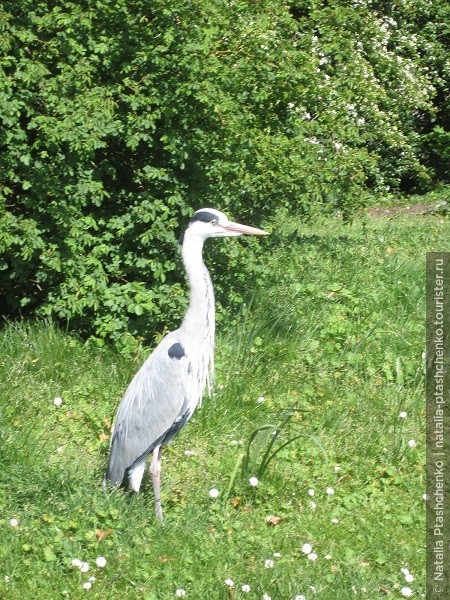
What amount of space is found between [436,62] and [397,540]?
12.3m

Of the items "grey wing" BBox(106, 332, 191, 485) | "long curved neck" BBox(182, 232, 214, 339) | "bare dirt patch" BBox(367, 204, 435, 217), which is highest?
"long curved neck" BBox(182, 232, 214, 339)

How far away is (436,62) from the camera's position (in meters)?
15.5

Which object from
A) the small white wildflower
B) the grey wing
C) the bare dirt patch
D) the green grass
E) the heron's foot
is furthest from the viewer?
the bare dirt patch

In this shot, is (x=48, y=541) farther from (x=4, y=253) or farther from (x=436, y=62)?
(x=436, y=62)

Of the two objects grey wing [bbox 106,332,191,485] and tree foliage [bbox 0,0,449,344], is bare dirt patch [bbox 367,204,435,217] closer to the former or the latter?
tree foliage [bbox 0,0,449,344]

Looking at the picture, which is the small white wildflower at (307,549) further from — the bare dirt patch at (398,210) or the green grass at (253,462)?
the bare dirt patch at (398,210)

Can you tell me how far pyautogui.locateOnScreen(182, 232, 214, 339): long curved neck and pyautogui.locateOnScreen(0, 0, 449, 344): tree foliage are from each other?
1205mm

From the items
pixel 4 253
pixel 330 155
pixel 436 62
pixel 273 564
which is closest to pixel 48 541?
pixel 273 564

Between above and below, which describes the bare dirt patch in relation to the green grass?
below

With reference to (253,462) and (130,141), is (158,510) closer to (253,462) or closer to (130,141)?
(253,462)

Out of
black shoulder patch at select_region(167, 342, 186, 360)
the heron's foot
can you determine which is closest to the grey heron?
black shoulder patch at select_region(167, 342, 186, 360)

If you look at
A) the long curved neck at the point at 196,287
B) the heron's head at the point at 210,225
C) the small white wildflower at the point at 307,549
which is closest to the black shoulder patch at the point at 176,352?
the long curved neck at the point at 196,287

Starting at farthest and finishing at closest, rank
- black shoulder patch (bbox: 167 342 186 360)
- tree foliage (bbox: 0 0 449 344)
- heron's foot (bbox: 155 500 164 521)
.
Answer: tree foliage (bbox: 0 0 449 344), black shoulder patch (bbox: 167 342 186 360), heron's foot (bbox: 155 500 164 521)

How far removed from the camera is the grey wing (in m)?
4.79
